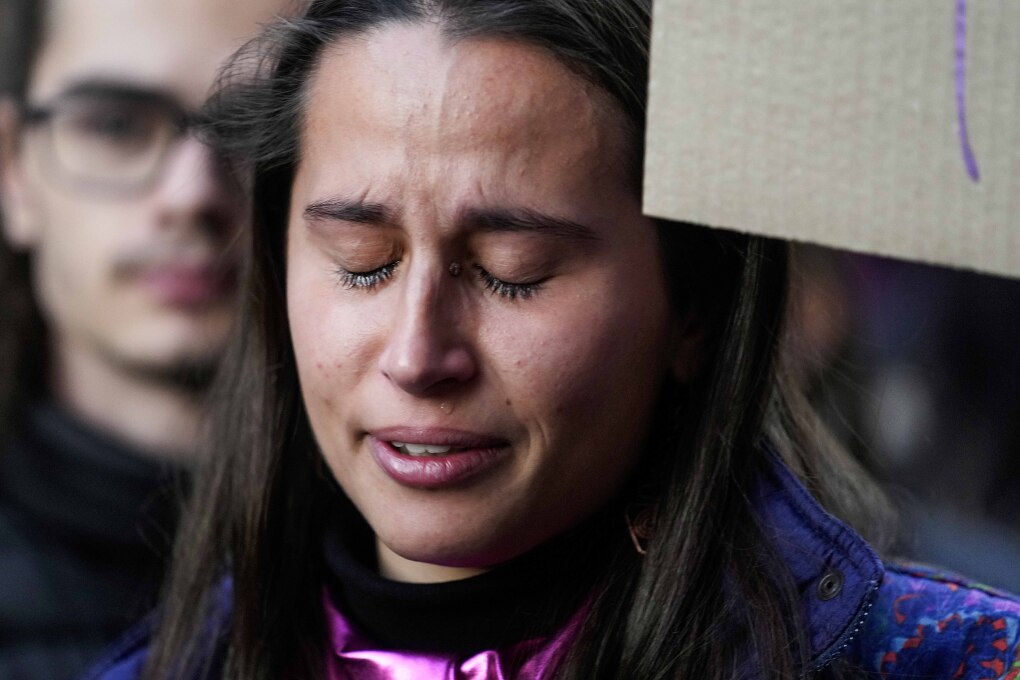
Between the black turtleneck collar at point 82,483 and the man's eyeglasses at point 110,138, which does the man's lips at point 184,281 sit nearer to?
the man's eyeglasses at point 110,138

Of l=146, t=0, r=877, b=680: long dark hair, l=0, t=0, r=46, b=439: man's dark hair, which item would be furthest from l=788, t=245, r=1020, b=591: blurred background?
l=146, t=0, r=877, b=680: long dark hair

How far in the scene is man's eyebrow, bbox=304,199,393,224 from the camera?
154 centimetres

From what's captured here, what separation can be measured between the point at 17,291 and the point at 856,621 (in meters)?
2.64

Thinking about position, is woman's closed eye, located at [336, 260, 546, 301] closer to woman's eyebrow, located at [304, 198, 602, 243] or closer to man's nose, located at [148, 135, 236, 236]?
woman's eyebrow, located at [304, 198, 602, 243]

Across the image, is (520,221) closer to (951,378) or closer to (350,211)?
(350,211)

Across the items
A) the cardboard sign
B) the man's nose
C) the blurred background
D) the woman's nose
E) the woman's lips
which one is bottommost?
the blurred background

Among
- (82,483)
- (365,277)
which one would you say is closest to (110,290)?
(82,483)

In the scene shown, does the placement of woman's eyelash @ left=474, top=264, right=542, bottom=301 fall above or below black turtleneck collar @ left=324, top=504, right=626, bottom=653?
above

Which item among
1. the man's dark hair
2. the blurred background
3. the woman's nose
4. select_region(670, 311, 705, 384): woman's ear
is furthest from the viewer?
the blurred background

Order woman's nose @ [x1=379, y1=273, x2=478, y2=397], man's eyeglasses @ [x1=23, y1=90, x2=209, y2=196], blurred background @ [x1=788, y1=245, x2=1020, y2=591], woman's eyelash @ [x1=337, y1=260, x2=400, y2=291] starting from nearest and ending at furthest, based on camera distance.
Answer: woman's nose @ [x1=379, y1=273, x2=478, y2=397], woman's eyelash @ [x1=337, y1=260, x2=400, y2=291], man's eyeglasses @ [x1=23, y1=90, x2=209, y2=196], blurred background @ [x1=788, y1=245, x2=1020, y2=591]

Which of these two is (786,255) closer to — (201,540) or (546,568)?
(546,568)

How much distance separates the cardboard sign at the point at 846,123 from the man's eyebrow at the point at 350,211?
0.47 m

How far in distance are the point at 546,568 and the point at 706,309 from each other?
0.42 m

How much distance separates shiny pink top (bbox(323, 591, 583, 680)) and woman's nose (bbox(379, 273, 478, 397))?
392 mm
